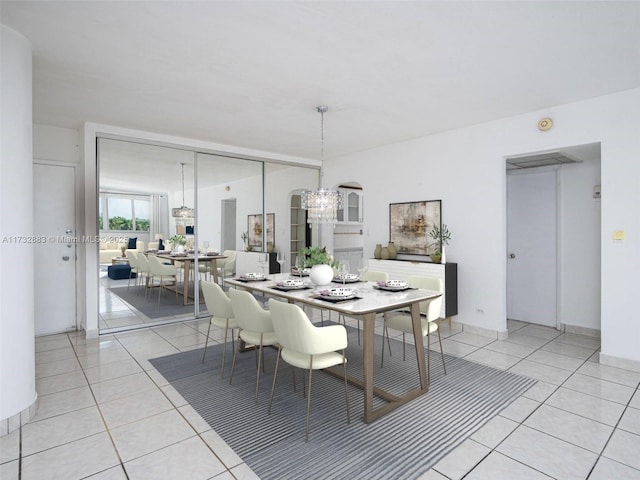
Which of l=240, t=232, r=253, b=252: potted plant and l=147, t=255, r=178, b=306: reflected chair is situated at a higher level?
l=240, t=232, r=253, b=252: potted plant

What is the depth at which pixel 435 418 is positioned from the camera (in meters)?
2.54

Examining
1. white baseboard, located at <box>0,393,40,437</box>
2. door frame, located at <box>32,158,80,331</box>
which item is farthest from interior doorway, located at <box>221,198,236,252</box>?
white baseboard, located at <box>0,393,40,437</box>

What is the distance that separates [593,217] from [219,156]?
5.30 meters

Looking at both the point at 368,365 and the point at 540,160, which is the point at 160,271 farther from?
the point at 540,160

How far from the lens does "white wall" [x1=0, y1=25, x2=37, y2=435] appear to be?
92.6 inches

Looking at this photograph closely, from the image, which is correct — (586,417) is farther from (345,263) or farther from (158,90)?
(158,90)

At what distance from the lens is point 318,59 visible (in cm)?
286

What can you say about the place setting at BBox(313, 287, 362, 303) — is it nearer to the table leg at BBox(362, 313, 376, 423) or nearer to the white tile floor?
the table leg at BBox(362, 313, 376, 423)

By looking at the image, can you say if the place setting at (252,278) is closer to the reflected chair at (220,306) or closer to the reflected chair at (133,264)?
the reflected chair at (220,306)

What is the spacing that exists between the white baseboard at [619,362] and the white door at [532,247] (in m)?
1.41

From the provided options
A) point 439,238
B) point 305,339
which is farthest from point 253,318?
point 439,238

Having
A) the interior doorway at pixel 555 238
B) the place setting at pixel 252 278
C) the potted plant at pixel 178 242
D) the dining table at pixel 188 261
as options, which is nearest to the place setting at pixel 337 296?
the place setting at pixel 252 278

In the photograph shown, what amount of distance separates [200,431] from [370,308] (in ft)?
4.60

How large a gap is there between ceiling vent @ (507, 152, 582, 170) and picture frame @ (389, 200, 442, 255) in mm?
1122
